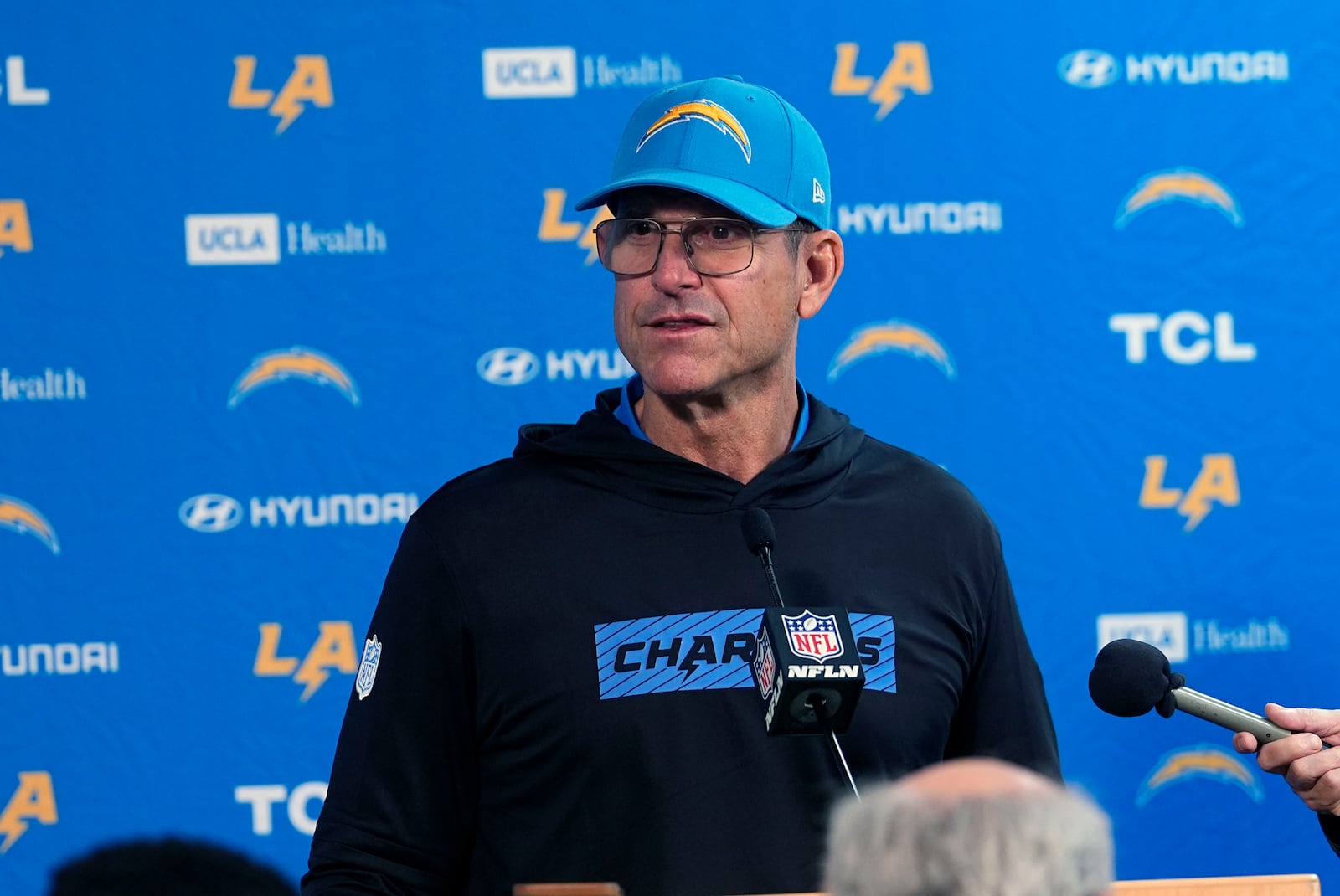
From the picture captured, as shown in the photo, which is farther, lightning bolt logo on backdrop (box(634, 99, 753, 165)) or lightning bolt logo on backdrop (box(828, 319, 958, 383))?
lightning bolt logo on backdrop (box(828, 319, 958, 383))

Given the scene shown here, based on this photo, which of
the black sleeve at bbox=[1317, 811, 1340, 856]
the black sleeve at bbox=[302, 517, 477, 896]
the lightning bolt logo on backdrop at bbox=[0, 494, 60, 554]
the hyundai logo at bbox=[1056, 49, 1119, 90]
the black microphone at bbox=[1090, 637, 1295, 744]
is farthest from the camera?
the hyundai logo at bbox=[1056, 49, 1119, 90]

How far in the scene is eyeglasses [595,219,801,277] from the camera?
165 centimetres

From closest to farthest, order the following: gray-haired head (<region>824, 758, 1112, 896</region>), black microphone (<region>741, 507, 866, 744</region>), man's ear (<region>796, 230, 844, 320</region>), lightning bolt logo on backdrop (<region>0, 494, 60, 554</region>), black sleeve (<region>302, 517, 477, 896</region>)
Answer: gray-haired head (<region>824, 758, 1112, 896</region>) < black microphone (<region>741, 507, 866, 744</region>) < black sleeve (<region>302, 517, 477, 896</region>) < man's ear (<region>796, 230, 844, 320</region>) < lightning bolt logo on backdrop (<region>0, 494, 60, 554</region>)

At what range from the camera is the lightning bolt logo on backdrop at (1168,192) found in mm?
3004

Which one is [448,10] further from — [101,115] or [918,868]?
[918,868]

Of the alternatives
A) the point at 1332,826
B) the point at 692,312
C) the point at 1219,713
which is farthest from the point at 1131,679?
the point at 692,312

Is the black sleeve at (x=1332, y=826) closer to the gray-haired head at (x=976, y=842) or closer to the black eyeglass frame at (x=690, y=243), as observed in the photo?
the black eyeglass frame at (x=690, y=243)

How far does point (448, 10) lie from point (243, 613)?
124 centimetres

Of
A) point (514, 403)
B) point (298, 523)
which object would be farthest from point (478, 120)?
point (298, 523)

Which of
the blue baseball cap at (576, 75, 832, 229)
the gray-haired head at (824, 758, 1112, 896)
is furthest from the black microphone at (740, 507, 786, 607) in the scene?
the gray-haired head at (824, 758, 1112, 896)

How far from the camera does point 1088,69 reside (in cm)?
300

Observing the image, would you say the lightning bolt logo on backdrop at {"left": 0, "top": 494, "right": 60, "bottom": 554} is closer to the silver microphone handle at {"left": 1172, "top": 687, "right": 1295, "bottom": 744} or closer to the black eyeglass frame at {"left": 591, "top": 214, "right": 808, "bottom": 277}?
Answer: the black eyeglass frame at {"left": 591, "top": 214, "right": 808, "bottom": 277}

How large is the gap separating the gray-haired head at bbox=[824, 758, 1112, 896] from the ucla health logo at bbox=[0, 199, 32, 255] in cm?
266

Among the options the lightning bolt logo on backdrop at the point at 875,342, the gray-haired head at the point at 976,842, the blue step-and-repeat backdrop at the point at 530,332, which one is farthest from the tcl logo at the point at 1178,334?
the gray-haired head at the point at 976,842
